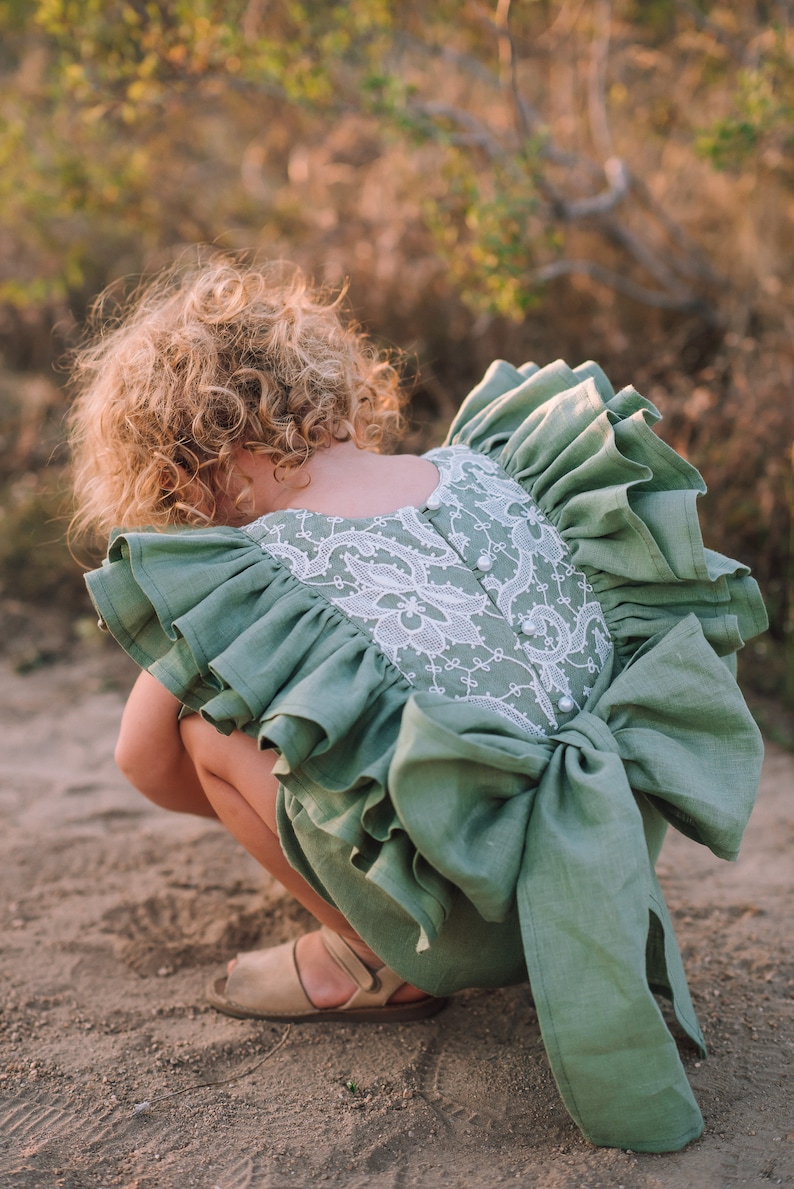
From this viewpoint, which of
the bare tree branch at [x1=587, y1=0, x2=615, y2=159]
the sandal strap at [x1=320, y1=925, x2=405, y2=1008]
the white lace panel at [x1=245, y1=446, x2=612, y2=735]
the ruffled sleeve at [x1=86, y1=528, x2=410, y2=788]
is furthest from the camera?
the bare tree branch at [x1=587, y1=0, x2=615, y2=159]

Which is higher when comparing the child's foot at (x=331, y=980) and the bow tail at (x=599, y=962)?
the bow tail at (x=599, y=962)

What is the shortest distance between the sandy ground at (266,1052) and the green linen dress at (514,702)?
0.47ft

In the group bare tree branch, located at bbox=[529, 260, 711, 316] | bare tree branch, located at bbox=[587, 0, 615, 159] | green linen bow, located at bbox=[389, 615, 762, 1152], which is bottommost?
green linen bow, located at bbox=[389, 615, 762, 1152]

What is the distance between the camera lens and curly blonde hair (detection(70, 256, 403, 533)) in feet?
5.72

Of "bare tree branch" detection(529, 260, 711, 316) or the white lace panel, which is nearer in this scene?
the white lace panel

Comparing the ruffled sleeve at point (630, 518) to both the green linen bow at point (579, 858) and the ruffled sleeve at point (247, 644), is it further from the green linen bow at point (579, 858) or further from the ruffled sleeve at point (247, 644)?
the ruffled sleeve at point (247, 644)

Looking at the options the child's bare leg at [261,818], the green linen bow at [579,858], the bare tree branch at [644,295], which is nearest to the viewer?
the green linen bow at [579,858]

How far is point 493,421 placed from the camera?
1973mm

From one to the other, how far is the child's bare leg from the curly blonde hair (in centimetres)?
41

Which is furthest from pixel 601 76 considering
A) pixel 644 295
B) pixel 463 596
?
pixel 463 596

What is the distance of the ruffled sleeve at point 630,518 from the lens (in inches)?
63.9

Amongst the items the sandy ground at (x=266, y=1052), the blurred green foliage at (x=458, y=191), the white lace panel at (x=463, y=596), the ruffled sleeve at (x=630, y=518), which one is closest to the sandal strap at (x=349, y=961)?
the sandy ground at (x=266, y=1052)

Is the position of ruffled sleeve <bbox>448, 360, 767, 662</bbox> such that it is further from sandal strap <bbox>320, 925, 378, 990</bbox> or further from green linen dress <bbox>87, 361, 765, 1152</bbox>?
sandal strap <bbox>320, 925, 378, 990</bbox>

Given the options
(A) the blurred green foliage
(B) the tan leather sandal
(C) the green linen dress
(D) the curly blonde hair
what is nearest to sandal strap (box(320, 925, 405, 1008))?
A: (B) the tan leather sandal
